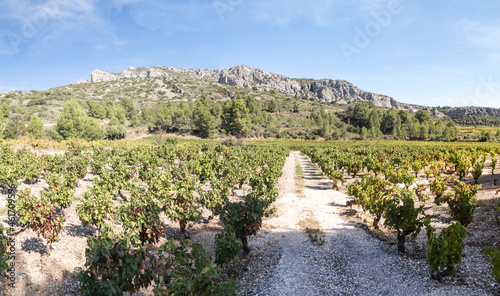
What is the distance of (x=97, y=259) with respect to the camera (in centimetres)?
588

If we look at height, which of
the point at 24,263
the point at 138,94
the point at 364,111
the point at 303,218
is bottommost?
the point at 303,218

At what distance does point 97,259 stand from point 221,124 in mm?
84695

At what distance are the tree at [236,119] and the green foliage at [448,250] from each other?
253 ft

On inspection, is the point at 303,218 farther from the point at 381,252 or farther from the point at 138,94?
the point at 138,94

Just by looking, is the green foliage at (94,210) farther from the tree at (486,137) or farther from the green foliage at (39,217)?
the tree at (486,137)

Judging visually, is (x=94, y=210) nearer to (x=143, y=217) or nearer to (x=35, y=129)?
(x=143, y=217)

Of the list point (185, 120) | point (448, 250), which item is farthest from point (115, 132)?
point (448, 250)

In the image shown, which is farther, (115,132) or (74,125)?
(115,132)

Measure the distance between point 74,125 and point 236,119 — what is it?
46521 mm

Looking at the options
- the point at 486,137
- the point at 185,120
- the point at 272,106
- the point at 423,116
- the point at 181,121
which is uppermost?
the point at 272,106

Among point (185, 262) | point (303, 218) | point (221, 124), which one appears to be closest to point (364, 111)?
point (221, 124)

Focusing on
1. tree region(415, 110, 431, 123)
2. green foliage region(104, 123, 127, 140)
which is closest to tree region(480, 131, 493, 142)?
tree region(415, 110, 431, 123)

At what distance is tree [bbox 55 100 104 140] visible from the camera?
51281 mm

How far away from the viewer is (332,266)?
8.88 m
